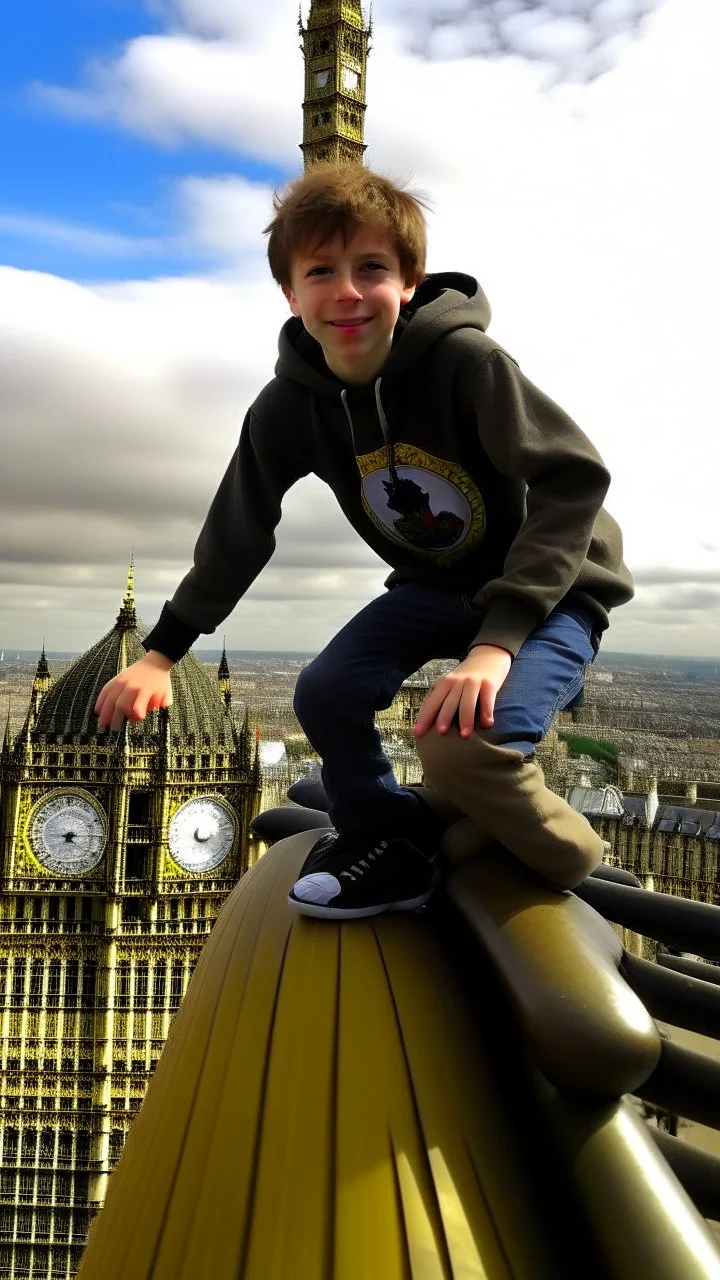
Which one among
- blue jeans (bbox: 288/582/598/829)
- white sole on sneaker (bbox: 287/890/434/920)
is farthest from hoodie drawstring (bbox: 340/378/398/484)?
white sole on sneaker (bbox: 287/890/434/920)

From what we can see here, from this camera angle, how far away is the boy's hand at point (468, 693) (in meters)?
2.18

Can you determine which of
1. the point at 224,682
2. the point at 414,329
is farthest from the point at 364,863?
the point at 224,682

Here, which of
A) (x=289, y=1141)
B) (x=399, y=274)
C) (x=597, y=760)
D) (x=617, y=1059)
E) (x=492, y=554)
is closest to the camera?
(x=617, y=1059)

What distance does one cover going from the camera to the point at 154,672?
9.53 feet

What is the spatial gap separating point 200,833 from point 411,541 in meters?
22.7

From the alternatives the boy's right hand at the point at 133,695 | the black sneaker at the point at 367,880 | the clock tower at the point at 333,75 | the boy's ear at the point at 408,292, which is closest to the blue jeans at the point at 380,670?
the black sneaker at the point at 367,880

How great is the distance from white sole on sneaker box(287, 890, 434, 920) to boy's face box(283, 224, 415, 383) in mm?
1556

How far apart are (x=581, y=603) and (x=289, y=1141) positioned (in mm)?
1632

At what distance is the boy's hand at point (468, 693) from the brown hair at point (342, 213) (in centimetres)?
118

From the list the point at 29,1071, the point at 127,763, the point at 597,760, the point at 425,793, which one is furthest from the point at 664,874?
the point at 425,793

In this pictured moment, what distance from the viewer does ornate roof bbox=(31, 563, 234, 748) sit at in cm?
2469

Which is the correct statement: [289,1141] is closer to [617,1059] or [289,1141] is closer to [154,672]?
[617,1059]

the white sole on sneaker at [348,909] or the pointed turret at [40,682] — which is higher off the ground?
the pointed turret at [40,682]

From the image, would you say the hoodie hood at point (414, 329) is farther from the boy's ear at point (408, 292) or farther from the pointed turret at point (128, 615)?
the pointed turret at point (128, 615)
